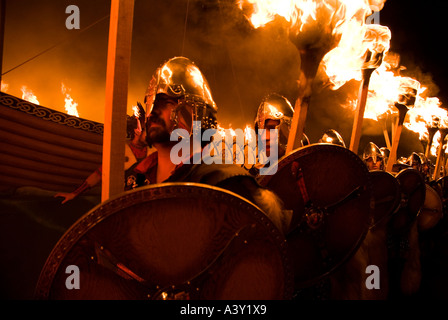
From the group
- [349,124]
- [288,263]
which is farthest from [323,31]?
[349,124]

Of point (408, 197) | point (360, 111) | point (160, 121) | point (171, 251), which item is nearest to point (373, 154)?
point (408, 197)

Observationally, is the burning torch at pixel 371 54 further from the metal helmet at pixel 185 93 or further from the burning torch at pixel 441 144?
the burning torch at pixel 441 144

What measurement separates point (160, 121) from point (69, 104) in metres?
4.42

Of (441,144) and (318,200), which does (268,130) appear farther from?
(441,144)

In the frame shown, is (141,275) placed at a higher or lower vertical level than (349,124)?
lower

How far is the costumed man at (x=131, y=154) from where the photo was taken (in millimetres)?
3398

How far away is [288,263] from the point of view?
1.22m

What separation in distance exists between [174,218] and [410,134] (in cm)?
1968

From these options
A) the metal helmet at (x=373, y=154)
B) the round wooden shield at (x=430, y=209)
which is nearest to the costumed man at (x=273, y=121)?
the round wooden shield at (x=430, y=209)

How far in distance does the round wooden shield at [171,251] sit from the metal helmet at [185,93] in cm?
120

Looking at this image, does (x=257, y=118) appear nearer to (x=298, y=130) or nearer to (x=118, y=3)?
(x=298, y=130)

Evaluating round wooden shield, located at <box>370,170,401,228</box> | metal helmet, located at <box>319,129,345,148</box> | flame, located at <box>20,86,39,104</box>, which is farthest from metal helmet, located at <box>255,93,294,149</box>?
flame, located at <box>20,86,39,104</box>

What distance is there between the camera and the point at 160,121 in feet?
7.09

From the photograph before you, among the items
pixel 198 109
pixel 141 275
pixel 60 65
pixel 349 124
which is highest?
pixel 349 124
